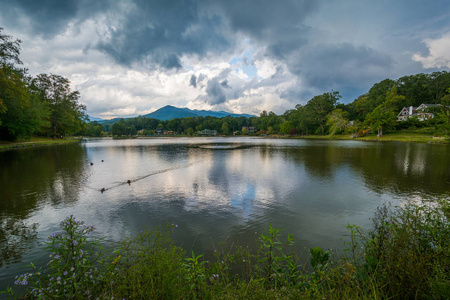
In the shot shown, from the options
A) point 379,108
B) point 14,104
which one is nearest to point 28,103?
point 14,104

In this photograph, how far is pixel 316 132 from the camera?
95.5m

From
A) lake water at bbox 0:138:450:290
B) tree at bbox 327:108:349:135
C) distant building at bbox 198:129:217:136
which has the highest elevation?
tree at bbox 327:108:349:135

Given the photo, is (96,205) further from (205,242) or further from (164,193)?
(205,242)

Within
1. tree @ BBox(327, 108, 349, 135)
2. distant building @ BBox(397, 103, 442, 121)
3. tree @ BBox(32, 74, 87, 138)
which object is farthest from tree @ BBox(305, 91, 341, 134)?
tree @ BBox(32, 74, 87, 138)

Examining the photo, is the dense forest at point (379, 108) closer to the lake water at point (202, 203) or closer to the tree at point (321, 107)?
the tree at point (321, 107)

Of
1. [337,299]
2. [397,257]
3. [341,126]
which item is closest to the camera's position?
[337,299]

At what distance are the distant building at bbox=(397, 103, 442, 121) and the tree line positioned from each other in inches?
3801

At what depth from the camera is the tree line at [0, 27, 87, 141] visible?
28.2m

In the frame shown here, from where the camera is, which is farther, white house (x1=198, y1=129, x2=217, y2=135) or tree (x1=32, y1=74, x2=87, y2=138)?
white house (x1=198, y1=129, x2=217, y2=135)

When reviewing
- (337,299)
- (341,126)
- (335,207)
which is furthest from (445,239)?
(341,126)

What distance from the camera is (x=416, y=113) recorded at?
74.1 meters

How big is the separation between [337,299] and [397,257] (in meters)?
1.80

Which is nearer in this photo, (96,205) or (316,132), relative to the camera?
(96,205)

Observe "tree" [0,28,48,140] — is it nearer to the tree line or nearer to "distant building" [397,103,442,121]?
the tree line
